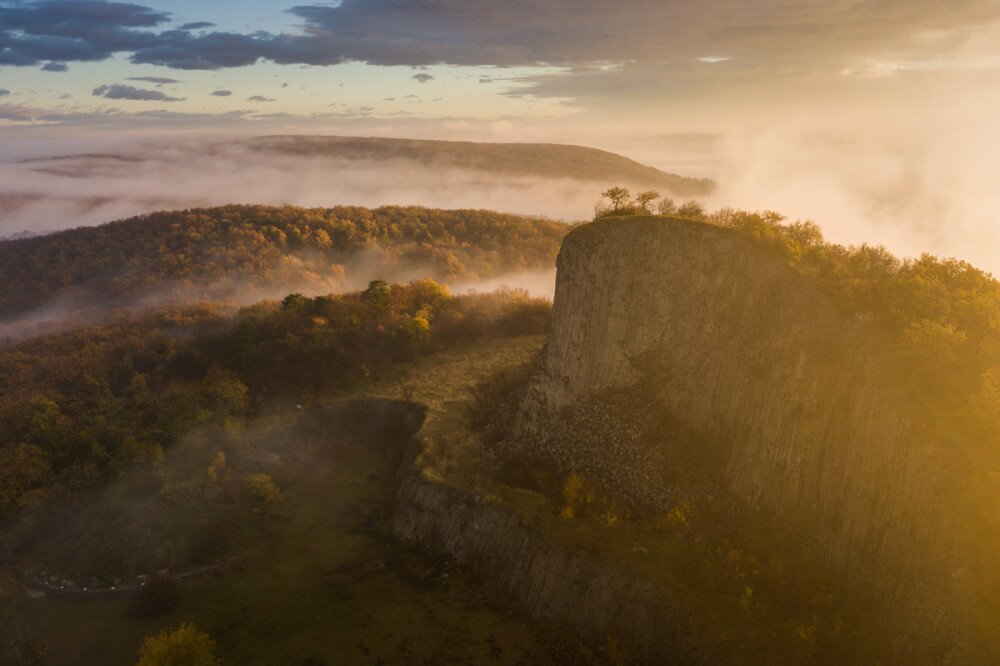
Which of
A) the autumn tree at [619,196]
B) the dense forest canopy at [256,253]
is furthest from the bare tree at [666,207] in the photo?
the dense forest canopy at [256,253]

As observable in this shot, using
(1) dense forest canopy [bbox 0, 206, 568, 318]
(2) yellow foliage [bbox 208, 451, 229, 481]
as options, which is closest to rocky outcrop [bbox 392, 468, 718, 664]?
(2) yellow foliage [bbox 208, 451, 229, 481]

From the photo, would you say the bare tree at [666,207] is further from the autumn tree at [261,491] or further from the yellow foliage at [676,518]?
the autumn tree at [261,491]

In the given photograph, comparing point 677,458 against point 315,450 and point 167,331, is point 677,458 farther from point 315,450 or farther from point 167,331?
point 167,331

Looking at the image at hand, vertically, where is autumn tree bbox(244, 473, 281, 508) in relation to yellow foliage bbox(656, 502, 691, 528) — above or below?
below

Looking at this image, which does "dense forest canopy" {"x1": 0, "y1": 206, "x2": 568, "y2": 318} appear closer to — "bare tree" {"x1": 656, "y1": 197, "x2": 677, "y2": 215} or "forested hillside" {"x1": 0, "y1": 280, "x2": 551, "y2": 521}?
"forested hillside" {"x1": 0, "y1": 280, "x2": 551, "y2": 521}

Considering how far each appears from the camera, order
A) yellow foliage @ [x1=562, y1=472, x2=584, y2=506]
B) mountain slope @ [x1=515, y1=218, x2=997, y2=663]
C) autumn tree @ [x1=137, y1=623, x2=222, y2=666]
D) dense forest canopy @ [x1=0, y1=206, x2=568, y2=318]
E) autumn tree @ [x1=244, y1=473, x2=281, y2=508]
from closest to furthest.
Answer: mountain slope @ [x1=515, y1=218, x2=997, y2=663] < autumn tree @ [x1=137, y1=623, x2=222, y2=666] < yellow foliage @ [x1=562, y1=472, x2=584, y2=506] < autumn tree @ [x1=244, y1=473, x2=281, y2=508] < dense forest canopy @ [x1=0, y1=206, x2=568, y2=318]
